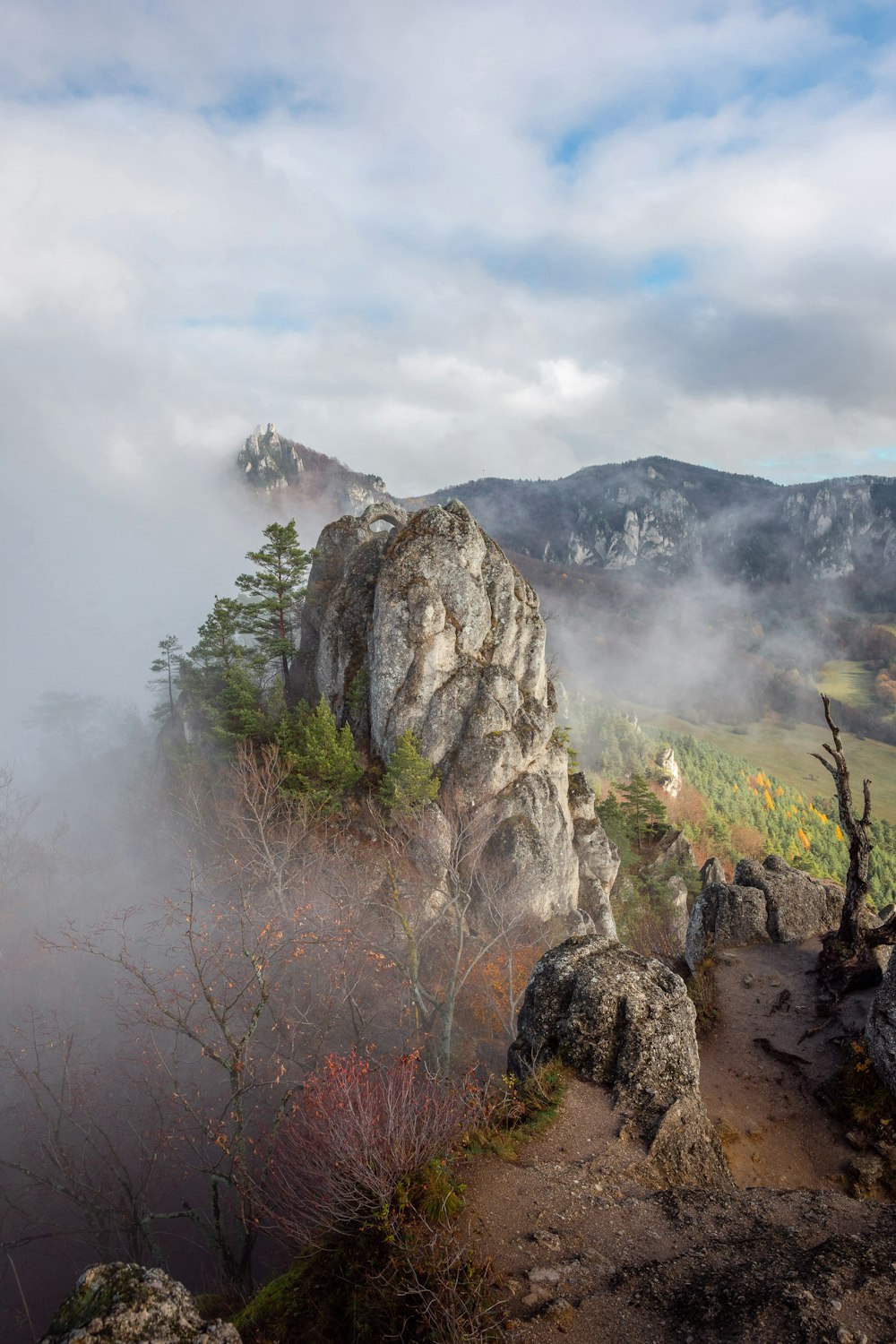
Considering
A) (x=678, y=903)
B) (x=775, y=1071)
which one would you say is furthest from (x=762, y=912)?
(x=678, y=903)

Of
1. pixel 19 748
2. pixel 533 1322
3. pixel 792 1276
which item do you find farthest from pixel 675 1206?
pixel 19 748

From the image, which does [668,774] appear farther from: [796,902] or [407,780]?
[796,902]

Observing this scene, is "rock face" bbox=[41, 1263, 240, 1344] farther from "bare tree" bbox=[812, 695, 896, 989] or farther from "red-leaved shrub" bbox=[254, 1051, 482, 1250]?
"bare tree" bbox=[812, 695, 896, 989]

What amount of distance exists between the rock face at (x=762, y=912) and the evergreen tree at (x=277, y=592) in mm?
30898

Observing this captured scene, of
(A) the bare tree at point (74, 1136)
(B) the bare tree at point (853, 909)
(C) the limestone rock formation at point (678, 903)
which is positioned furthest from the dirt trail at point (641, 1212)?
(C) the limestone rock formation at point (678, 903)

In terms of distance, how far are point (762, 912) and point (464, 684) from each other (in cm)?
2012

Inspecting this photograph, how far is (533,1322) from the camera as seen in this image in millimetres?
8078

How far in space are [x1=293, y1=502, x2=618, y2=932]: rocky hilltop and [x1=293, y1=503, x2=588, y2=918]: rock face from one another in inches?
2.7

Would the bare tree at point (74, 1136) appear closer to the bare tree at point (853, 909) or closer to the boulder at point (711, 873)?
the bare tree at point (853, 909)

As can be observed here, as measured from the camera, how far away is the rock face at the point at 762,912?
23453 mm

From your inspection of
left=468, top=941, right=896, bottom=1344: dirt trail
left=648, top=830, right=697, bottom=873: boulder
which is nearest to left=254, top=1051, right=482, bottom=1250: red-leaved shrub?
left=468, top=941, right=896, bottom=1344: dirt trail

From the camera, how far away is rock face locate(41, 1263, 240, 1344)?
6.89 meters

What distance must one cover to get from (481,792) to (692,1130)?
955 inches

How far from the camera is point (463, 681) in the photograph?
37969 millimetres
